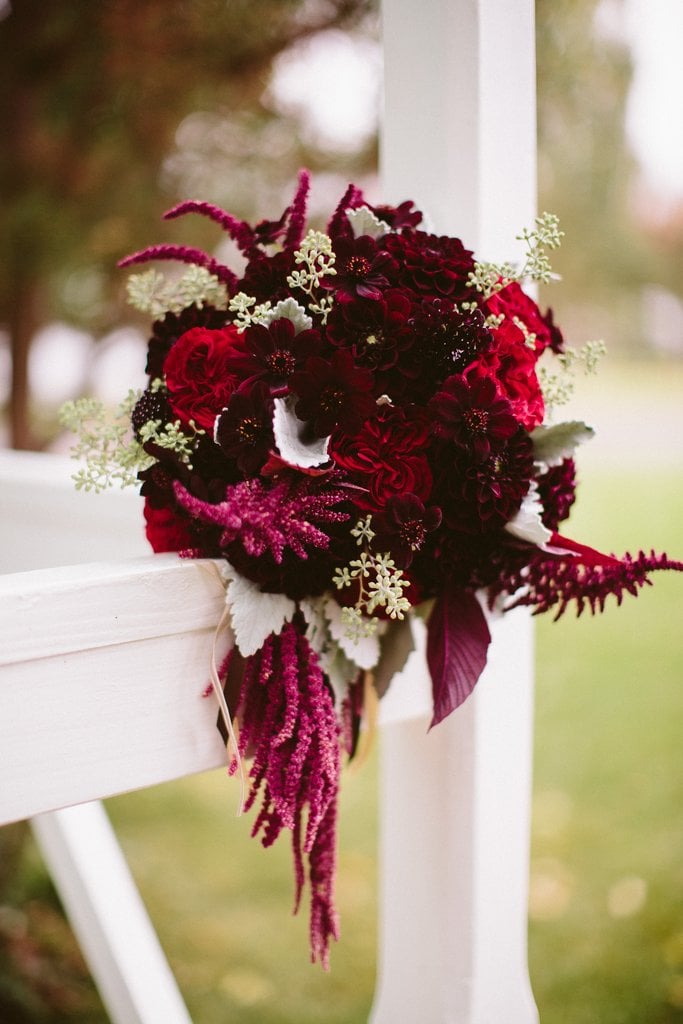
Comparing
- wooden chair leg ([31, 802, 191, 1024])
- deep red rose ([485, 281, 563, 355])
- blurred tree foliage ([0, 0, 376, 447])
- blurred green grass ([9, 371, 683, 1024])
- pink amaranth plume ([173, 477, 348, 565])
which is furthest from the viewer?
blurred green grass ([9, 371, 683, 1024])

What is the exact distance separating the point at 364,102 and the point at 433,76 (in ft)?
4.26

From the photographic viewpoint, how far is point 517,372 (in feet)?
2.60

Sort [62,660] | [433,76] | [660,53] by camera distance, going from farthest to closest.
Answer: [660,53] → [433,76] → [62,660]

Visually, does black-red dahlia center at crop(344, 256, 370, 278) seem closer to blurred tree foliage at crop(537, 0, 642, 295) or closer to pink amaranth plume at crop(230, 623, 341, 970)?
pink amaranth plume at crop(230, 623, 341, 970)

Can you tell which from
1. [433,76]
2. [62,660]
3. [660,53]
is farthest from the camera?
→ [660,53]

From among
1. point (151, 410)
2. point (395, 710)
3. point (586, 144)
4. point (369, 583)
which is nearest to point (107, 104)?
point (586, 144)

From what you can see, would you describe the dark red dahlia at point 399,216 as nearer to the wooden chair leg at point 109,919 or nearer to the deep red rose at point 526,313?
the deep red rose at point 526,313

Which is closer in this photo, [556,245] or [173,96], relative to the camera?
[556,245]

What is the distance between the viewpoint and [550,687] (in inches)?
125

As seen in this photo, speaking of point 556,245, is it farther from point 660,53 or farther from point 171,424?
point 660,53

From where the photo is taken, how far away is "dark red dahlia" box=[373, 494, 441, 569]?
2.37 ft

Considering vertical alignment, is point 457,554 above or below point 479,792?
above

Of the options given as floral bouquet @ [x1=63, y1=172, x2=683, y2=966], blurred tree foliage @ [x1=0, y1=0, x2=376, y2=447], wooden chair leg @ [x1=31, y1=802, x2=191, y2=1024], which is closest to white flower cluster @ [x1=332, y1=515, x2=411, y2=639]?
floral bouquet @ [x1=63, y1=172, x2=683, y2=966]

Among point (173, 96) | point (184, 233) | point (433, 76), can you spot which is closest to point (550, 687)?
point (184, 233)
